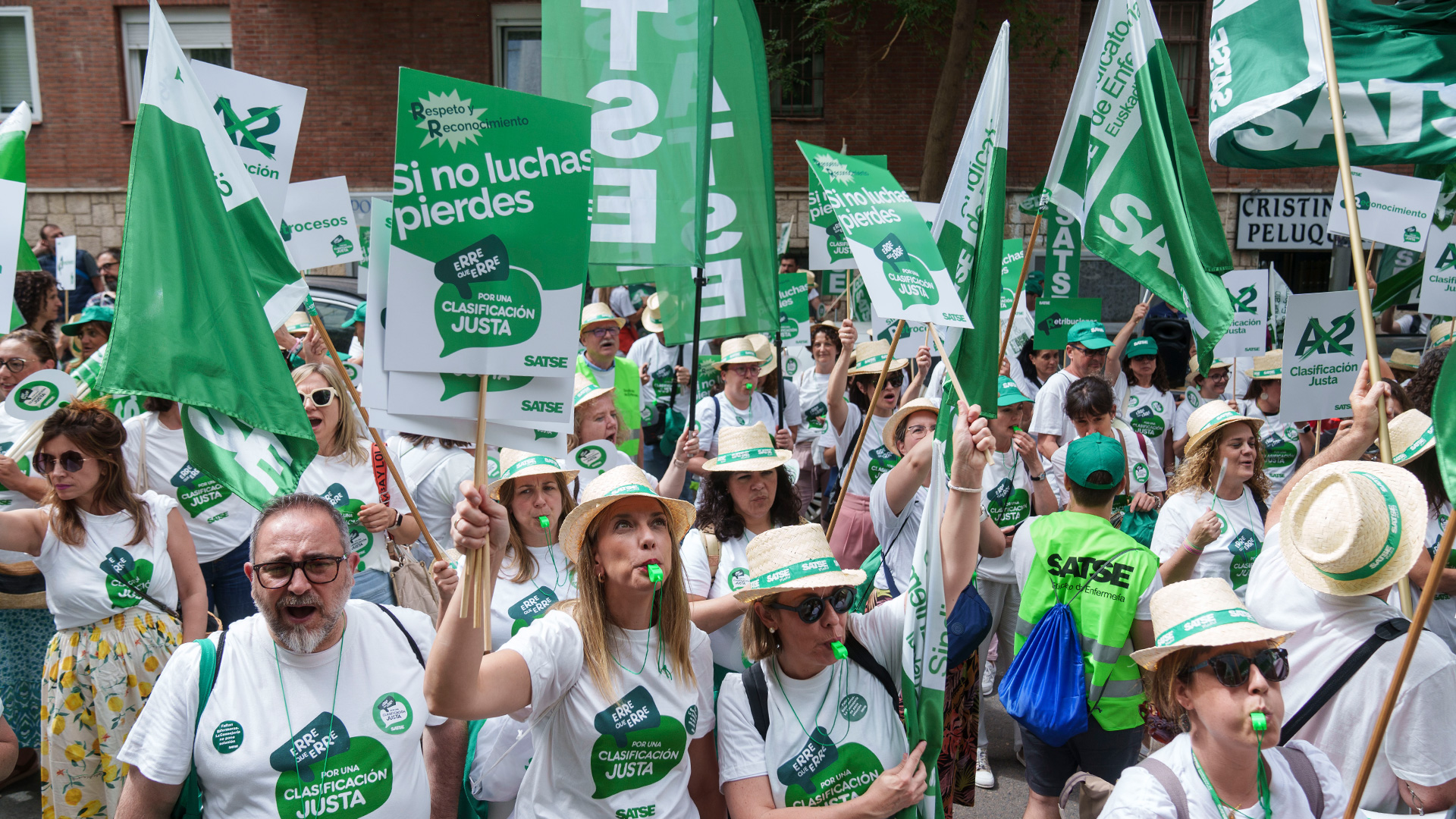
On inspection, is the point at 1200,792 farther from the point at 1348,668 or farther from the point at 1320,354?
the point at 1320,354

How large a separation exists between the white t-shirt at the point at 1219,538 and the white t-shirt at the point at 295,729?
3.28 metres

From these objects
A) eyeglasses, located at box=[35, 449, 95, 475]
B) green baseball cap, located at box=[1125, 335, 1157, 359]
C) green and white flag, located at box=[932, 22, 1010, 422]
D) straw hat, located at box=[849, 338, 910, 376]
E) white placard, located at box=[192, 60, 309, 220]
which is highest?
white placard, located at box=[192, 60, 309, 220]

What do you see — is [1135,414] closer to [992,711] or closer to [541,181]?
[992,711]

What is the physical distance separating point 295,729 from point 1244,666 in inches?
94.5

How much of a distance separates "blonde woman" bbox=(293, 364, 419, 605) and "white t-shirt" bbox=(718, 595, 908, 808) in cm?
221

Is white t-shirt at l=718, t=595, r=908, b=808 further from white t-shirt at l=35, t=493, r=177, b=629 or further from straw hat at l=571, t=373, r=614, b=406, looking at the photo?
→ straw hat at l=571, t=373, r=614, b=406

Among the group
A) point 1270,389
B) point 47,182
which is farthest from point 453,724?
point 47,182

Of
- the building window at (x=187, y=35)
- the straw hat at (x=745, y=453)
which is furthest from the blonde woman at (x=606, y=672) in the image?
the building window at (x=187, y=35)

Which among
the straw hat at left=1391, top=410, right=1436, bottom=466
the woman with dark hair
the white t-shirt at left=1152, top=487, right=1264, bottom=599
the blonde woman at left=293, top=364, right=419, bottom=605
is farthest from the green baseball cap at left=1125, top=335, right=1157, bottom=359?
the woman with dark hair

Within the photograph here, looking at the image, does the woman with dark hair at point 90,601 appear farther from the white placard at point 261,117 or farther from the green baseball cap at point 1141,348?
the green baseball cap at point 1141,348

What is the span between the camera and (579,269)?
298cm

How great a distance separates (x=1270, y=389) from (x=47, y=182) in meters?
19.0

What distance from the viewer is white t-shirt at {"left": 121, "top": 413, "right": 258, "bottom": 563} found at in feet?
15.9

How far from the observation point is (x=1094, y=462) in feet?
13.9
